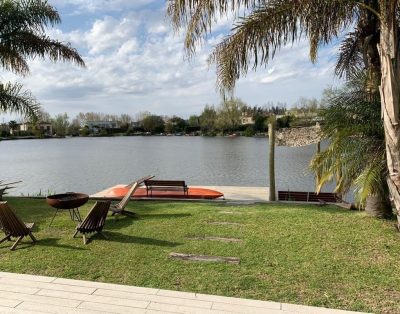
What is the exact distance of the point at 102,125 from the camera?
145625mm

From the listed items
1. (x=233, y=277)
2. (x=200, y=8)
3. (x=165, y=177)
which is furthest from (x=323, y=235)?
(x=165, y=177)

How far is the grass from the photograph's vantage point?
4.33 m

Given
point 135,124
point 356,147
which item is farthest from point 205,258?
point 135,124

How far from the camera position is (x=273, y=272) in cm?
484

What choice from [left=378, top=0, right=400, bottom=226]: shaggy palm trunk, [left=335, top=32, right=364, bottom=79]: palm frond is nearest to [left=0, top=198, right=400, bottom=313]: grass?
[left=378, top=0, right=400, bottom=226]: shaggy palm trunk

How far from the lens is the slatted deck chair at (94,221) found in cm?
637

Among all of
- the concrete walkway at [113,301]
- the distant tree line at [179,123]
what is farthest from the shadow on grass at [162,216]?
the distant tree line at [179,123]

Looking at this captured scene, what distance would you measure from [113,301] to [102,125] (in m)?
147

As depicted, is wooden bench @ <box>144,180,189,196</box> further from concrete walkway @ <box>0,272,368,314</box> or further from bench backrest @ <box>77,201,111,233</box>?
concrete walkway @ <box>0,272,368,314</box>

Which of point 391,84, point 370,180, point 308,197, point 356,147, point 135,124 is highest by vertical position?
point 135,124

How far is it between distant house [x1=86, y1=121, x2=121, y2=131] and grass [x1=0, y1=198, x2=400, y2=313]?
132m

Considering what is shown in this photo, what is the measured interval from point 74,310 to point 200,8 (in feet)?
15.4

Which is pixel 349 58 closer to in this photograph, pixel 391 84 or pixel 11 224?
pixel 391 84

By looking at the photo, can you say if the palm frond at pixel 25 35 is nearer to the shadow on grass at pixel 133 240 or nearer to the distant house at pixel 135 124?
the shadow on grass at pixel 133 240
